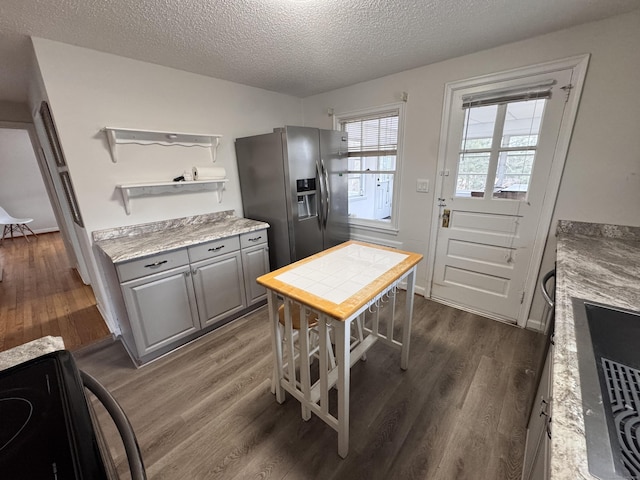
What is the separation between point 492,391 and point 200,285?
2.36 metres

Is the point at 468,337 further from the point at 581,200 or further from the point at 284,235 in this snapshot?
the point at 284,235

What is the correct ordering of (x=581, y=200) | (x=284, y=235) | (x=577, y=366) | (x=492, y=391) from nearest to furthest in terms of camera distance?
(x=577, y=366)
(x=492, y=391)
(x=581, y=200)
(x=284, y=235)

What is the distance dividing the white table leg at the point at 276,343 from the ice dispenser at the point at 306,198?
4.72ft

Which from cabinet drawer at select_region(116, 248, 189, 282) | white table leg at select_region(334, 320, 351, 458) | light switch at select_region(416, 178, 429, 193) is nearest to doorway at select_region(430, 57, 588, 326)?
light switch at select_region(416, 178, 429, 193)

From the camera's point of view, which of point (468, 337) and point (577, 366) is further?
point (468, 337)

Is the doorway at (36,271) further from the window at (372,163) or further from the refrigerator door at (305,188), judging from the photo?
the window at (372,163)

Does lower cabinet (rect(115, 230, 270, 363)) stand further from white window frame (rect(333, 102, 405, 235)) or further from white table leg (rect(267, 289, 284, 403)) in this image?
white window frame (rect(333, 102, 405, 235))

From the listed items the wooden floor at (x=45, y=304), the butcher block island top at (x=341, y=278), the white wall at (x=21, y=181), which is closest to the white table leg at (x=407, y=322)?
the butcher block island top at (x=341, y=278)

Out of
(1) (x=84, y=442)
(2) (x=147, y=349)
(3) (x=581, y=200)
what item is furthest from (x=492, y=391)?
(2) (x=147, y=349)

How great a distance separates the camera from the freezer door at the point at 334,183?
9.68 ft

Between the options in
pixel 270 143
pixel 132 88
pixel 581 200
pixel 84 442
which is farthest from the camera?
pixel 270 143

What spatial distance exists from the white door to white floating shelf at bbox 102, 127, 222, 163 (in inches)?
94.8

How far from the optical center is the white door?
2.09 metres

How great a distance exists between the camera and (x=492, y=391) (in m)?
1.76
